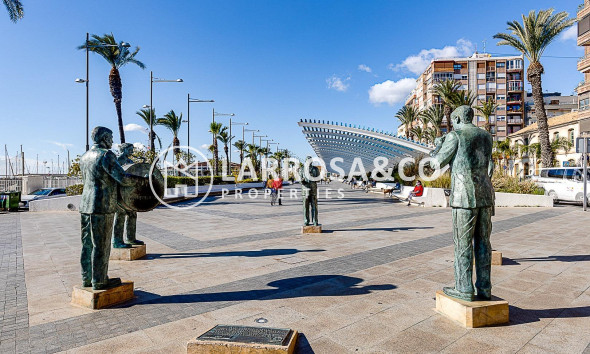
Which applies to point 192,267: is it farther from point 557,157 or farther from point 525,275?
point 557,157

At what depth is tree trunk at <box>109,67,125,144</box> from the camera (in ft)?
91.5

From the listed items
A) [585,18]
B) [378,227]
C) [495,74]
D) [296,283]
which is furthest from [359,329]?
[495,74]

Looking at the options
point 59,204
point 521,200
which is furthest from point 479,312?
point 59,204

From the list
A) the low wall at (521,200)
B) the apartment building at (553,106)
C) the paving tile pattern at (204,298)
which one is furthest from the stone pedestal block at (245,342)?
the apartment building at (553,106)

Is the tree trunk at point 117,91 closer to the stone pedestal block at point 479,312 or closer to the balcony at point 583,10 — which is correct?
the stone pedestal block at point 479,312

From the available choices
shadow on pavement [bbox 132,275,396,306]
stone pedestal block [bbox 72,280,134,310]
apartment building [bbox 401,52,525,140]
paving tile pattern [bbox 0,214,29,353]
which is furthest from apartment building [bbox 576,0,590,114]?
paving tile pattern [bbox 0,214,29,353]

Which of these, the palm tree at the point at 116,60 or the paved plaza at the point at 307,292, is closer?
the paved plaza at the point at 307,292

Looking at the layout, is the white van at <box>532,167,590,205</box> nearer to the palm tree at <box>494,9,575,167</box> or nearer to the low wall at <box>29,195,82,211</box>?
the palm tree at <box>494,9,575,167</box>

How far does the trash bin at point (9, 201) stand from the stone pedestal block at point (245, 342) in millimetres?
19026

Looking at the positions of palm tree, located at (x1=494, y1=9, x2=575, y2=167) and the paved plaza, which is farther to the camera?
palm tree, located at (x1=494, y1=9, x2=575, y2=167)

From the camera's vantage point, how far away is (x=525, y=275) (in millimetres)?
5180

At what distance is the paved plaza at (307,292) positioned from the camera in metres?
3.21

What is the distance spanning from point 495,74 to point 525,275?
67772mm

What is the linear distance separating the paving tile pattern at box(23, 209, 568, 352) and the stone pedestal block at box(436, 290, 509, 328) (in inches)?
48.1
